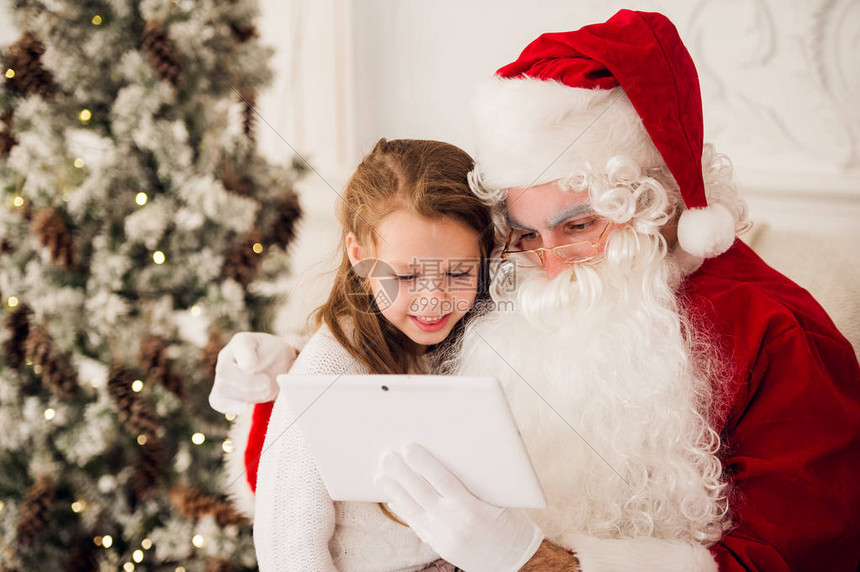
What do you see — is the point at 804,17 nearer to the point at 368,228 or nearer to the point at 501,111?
the point at 501,111

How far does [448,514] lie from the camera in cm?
106

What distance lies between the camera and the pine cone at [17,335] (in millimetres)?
1983

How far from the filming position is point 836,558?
117cm

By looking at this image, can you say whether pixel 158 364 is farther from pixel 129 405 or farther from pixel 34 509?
pixel 34 509

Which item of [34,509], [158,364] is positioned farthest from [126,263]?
→ [34,509]

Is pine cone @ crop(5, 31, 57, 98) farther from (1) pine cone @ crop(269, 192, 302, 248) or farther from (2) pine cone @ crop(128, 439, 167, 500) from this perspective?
(2) pine cone @ crop(128, 439, 167, 500)

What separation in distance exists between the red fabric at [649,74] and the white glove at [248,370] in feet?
2.56

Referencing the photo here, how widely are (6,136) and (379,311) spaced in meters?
1.28

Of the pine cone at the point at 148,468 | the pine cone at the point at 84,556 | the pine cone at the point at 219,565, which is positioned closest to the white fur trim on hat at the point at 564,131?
the pine cone at the point at 148,468

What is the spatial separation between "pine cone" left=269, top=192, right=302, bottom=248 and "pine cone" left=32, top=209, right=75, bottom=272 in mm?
556

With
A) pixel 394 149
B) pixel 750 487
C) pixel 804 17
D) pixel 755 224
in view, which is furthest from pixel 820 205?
pixel 394 149

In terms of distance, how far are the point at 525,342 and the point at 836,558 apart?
0.64 m

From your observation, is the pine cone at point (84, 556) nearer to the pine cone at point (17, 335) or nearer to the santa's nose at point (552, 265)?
the pine cone at point (17, 335)

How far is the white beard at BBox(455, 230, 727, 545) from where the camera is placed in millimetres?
1210
